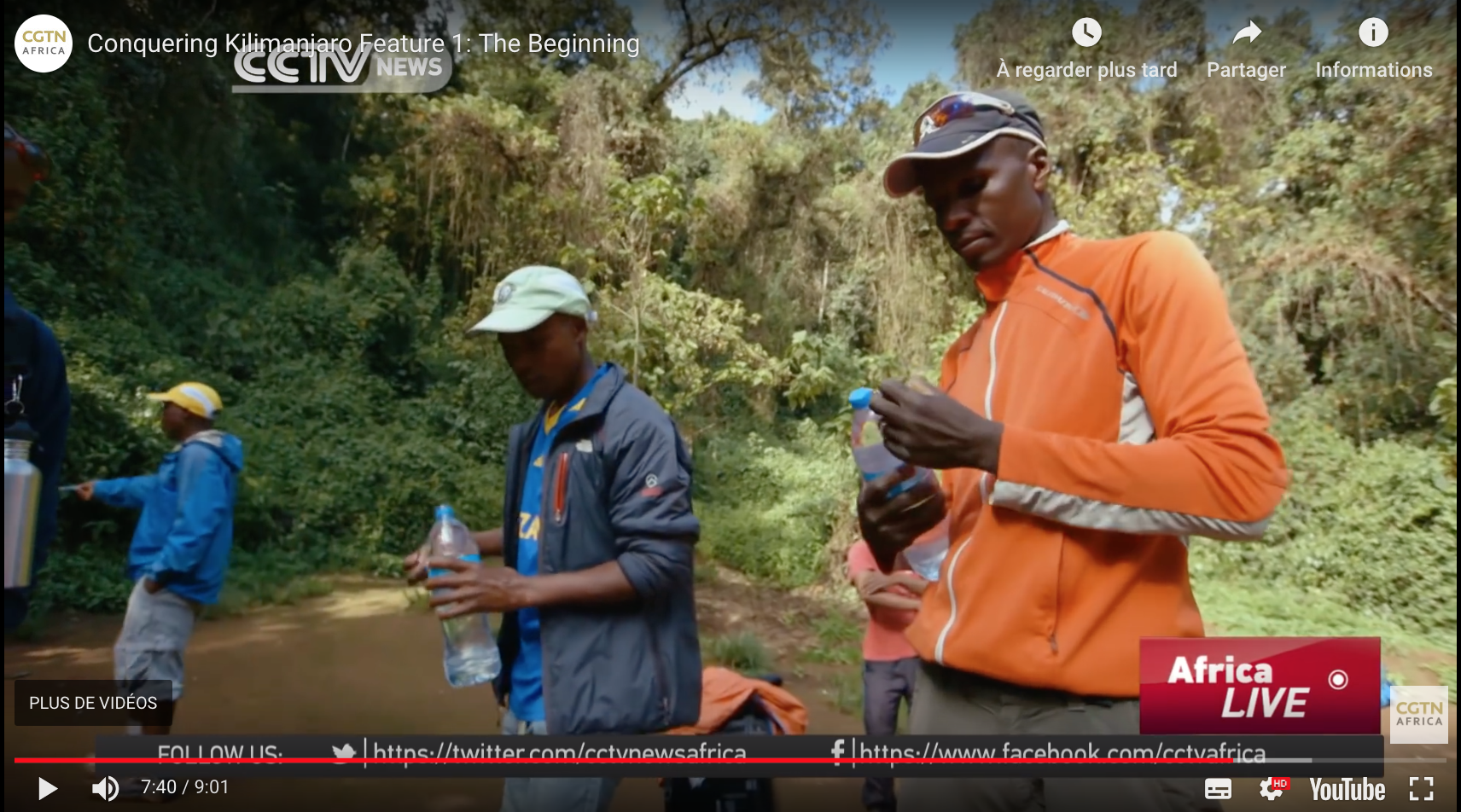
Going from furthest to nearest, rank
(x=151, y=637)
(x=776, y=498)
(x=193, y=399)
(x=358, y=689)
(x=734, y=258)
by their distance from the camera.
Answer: (x=734, y=258), (x=776, y=498), (x=358, y=689), (x=193, y=399), (x=151, y=637)

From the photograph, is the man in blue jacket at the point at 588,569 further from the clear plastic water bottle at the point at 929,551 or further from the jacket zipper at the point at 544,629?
the clear plastic water bottle at the point at 929,551

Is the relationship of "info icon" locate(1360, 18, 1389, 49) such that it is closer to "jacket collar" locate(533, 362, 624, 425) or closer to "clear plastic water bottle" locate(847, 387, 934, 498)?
"clear plastic water bottle" locate(847, 387, 934, 498)

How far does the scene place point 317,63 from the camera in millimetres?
2361

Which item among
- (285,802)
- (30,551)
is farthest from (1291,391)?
(30,551)

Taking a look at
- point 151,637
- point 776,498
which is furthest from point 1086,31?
point 776,498

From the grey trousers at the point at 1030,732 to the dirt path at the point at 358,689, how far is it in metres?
0.70

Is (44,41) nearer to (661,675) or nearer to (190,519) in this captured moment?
(190,519)

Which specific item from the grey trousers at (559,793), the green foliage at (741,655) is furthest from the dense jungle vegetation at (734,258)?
the grey trousers at (559,793)

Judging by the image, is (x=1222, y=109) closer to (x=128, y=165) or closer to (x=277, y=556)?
(x=277, y=556)

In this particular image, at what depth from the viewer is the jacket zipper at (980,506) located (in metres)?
1.34

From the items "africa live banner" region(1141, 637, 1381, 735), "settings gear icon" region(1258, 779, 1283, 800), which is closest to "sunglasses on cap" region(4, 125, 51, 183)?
"africa live banner" region(1141, 637, 1381, 735)

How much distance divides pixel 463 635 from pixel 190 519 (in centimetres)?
132

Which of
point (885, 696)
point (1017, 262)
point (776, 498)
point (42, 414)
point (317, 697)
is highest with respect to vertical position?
point (1017, 262)

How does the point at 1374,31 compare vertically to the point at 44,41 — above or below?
below
